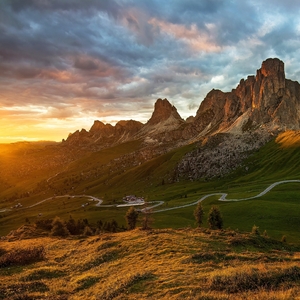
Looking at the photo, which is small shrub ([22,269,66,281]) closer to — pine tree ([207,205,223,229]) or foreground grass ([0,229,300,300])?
foreground grass ([0,229,300,300])

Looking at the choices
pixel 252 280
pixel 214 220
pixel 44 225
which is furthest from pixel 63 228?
pixel 252 280

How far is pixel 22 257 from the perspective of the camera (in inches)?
1489

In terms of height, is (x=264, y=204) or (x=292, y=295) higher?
(x=292, y=295)

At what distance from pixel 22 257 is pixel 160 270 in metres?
22.1

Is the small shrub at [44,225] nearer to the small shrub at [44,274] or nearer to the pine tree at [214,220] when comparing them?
the small shrub at [44,274]

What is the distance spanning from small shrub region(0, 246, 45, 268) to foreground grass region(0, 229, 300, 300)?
0.87 meters

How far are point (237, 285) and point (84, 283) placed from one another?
1513 cm

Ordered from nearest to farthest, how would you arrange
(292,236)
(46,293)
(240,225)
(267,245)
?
(46,293)
(267,245)
(292,236)
(240,225)

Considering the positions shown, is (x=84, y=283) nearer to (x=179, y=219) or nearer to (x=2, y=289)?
(x=2, y=289)

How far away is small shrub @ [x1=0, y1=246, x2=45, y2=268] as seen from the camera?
120ft

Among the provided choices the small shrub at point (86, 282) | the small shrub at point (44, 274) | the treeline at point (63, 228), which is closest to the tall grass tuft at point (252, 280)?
the small shrub at point (86, 282)

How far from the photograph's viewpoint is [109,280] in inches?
1040

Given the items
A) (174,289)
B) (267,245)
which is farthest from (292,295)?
(267,245)

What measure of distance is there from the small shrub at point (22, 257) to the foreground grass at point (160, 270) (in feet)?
2.86
